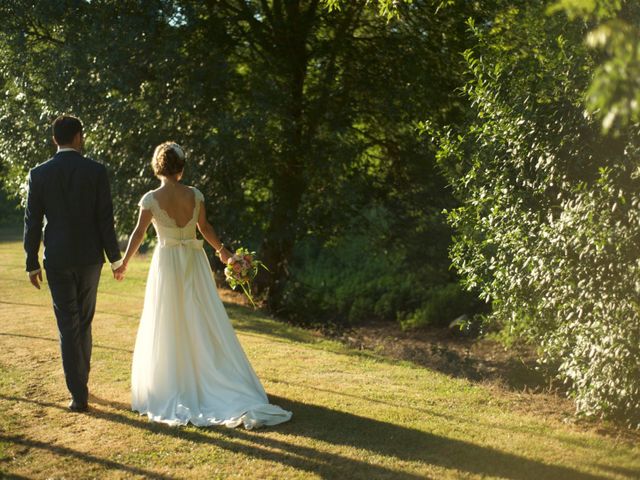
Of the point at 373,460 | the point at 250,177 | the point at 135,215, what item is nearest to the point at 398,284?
the point at 250,177

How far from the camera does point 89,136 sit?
1267 cm

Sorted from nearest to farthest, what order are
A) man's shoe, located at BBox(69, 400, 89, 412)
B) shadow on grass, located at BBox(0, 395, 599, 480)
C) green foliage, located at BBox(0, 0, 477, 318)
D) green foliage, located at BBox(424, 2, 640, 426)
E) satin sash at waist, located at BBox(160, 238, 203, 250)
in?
shadow on grass, located at BBox(0, 395, 599, 480)
green foliage, located at BBox(424, 2, 640, 426)
man's shoe, located at BBox(69, 400, 89, 412)
satin sash at waist, located at BBox(160, 238, 203, 250)
green foliage, located at BBox(0, 0, 477, 318)

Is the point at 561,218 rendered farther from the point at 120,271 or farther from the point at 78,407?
the point at 78,407

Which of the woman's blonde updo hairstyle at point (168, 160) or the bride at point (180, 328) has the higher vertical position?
the woman's blonde updo hairstyle at point (168, 160)

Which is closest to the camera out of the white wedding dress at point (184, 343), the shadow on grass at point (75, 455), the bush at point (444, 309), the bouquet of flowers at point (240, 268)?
the shadow on grass at point (75, 455)

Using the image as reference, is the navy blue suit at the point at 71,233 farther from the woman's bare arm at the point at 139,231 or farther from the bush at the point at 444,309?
the bush at the point at 444,309

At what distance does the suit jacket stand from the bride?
0.40 m

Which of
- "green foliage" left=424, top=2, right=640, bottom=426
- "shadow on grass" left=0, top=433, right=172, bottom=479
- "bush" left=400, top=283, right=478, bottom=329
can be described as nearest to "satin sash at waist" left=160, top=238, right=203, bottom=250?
"shadow on grass" left=0, top=433, right=172, bottom=479

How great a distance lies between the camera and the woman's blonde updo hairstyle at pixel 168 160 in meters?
6.49

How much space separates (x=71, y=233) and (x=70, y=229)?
0.11 feet

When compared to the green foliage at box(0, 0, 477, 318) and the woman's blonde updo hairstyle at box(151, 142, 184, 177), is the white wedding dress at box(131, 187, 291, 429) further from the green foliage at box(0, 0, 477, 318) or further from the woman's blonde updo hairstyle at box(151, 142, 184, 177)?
the green foliage at box(0, 0, 477, 318)

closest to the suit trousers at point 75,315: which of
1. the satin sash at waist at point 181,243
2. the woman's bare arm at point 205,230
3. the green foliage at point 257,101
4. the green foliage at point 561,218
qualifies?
the satin sash at waist at point 181,243

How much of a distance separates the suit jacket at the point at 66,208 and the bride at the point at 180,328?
398 mm

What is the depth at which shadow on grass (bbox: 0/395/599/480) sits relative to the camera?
5.30m
